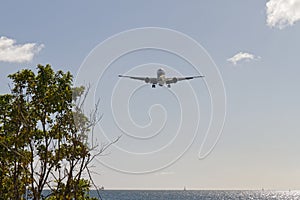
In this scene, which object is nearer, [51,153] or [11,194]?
[51,153]

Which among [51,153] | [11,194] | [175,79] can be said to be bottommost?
[11,194]

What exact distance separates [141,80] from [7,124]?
41916mm

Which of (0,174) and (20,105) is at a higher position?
(20,105)

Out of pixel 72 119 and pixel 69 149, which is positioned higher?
pixel 72 119

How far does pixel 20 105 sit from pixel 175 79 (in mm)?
39424

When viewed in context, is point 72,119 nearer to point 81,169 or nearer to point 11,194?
point 81,169

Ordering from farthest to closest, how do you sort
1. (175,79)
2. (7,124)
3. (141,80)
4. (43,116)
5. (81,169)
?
(141,80), (175,79), (7,124), (43,116), (81,169)

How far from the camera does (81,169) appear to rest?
21.9 m

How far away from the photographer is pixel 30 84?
75.9 feet

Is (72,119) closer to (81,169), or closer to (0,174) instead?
(81,169)

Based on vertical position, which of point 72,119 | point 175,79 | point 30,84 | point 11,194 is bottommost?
point 11,194

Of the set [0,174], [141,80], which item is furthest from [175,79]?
[0,174]

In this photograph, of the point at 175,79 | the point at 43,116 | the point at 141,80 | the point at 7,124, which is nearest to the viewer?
the point at 43,116

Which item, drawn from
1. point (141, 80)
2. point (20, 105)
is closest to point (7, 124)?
point (20, 105)
